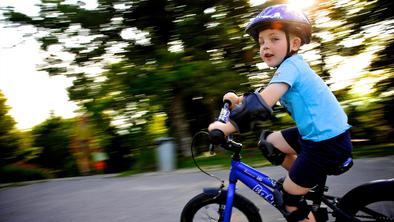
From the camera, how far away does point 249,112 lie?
204 centimetres

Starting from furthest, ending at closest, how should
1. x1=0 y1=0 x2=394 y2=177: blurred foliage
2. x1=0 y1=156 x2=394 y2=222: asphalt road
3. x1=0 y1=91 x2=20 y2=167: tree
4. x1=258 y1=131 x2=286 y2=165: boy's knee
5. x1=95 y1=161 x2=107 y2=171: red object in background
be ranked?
x1=0 y1=91 x2=20 y2=167: tree
x1=95 y1=161 x2=107 y2=171: red object in background
x1=0 y1=0 x2=394 y2=177: blurred foliage
x1=0 y1=156 x2=394 y2=222: asphalt road
x1=258 y1=131 x2=286 y2=165: boy's knee

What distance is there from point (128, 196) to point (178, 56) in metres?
3.91

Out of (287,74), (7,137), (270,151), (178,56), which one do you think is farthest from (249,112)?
(7,137)

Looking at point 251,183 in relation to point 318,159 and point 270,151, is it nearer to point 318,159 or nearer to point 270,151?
point 270,151

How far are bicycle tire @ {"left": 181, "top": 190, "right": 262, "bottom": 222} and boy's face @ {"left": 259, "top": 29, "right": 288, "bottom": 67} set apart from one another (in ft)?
3.03

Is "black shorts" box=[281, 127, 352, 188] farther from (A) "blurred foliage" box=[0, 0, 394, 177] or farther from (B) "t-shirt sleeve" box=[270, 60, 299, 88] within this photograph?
(A) "blurred foliage" box=[0, 0, 394, 177]

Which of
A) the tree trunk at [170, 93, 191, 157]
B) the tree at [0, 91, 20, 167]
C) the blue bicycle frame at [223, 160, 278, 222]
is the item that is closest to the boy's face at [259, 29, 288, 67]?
the blue bicycle frame at [223, 160, 278, 222]

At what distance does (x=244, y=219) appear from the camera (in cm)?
268

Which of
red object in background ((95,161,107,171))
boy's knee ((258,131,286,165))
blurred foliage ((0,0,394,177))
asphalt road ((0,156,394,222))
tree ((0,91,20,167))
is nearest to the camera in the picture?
boy's knee ((258,131,286,165))

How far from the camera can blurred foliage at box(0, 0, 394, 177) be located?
8266 millimetres

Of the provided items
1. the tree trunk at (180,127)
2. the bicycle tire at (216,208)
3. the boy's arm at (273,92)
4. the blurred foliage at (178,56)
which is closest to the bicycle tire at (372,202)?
the bicycle tire at (216,208)

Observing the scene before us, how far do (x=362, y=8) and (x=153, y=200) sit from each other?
651cm

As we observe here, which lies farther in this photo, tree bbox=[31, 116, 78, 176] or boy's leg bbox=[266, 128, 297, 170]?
tree bbox=[31, 116, 78, 176]

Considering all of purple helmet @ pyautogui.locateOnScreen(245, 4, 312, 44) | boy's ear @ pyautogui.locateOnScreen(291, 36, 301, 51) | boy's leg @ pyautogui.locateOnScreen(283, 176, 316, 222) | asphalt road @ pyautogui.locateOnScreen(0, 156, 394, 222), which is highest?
purple helmet @ pyautogui.locateOnScreen(245, 4, 312, 44)
